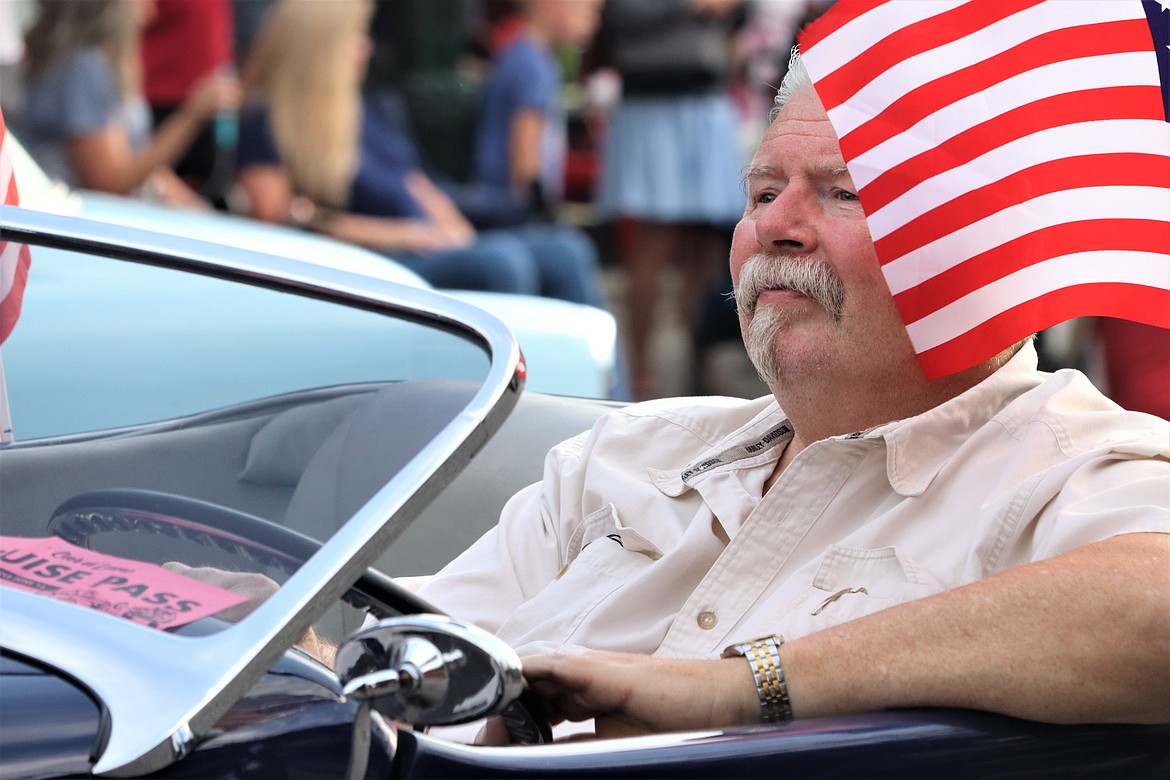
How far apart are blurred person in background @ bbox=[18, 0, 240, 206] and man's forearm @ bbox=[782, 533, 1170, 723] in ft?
12.9

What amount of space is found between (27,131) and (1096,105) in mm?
3794

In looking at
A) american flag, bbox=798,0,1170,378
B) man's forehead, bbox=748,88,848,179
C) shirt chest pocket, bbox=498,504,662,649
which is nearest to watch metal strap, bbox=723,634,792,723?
shirt chest pocket, bbox=498,504,662,649

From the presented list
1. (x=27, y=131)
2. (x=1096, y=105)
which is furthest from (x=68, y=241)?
(x=27, y=131)

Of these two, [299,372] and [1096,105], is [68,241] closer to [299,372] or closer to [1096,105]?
[299,372]

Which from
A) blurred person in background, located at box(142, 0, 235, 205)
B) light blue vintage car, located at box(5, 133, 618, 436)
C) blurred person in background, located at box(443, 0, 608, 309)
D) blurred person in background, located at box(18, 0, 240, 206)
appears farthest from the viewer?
blurred person in background, located at box(443, 0, 608, 309)

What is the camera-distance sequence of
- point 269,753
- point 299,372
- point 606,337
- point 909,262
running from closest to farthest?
point 269,753 → point 299,372 → point 909,262 → point 606,337

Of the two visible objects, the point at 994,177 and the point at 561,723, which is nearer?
the point at 561,723

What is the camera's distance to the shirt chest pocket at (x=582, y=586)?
6.75 ft

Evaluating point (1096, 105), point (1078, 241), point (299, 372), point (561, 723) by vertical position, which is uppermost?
point (1096, 105)

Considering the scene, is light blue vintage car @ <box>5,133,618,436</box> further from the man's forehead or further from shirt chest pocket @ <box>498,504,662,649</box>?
the man's forehead

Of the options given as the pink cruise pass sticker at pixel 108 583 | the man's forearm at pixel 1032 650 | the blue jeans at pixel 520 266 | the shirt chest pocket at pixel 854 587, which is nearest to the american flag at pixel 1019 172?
the shirt chest pocket at pixel 854 587

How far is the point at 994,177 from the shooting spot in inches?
82.6

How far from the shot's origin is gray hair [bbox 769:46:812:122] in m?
2.26

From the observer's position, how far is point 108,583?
1.39 metres
